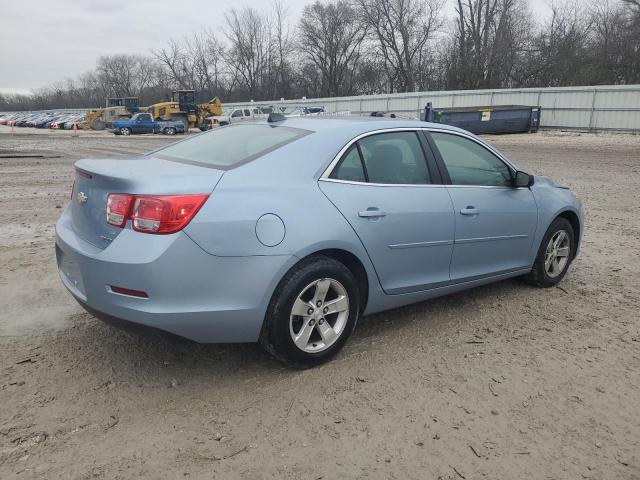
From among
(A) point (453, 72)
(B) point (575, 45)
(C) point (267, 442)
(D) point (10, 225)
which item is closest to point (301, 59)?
(A) point (453, 72)

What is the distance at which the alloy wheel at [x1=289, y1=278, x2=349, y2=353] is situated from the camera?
3.09m

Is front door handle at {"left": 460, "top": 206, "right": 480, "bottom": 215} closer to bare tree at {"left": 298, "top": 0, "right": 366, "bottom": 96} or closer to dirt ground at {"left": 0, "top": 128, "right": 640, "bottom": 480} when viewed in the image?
dirt ground at {"left": 0, "top": 128, "right": 640, "bottom": 480}

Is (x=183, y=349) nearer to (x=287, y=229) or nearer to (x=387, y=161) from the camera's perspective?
(x=287, y=229)

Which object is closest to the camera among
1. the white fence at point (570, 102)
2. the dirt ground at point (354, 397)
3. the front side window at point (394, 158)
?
the dirt ground at point (354, 397)

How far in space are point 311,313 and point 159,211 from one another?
3.55 ft

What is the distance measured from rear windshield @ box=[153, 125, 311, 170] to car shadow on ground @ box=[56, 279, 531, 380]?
3.86 feet

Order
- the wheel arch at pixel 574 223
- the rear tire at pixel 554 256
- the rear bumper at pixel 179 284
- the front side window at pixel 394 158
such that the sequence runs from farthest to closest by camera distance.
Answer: the wheel arch at pixel 574 223, the rear tire at pixel 554 256, the front side window at pixel 394 158, the rear bumper at pixel 179 284

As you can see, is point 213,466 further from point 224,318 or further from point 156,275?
point 156,275

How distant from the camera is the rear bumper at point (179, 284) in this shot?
268 cm

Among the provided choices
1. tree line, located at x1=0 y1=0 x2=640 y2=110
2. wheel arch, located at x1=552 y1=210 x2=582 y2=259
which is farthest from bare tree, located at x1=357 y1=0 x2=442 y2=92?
wheel arch, located at x1=552 y1=210 x2=582 y2=259

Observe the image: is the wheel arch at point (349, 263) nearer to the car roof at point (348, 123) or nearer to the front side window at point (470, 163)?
the car roof at point (348, 123)

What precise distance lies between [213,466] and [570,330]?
287 centimetres

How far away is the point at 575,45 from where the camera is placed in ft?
146

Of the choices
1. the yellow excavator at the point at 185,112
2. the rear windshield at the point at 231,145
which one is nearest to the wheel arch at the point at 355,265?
the rear windshield at the point at 231,145
